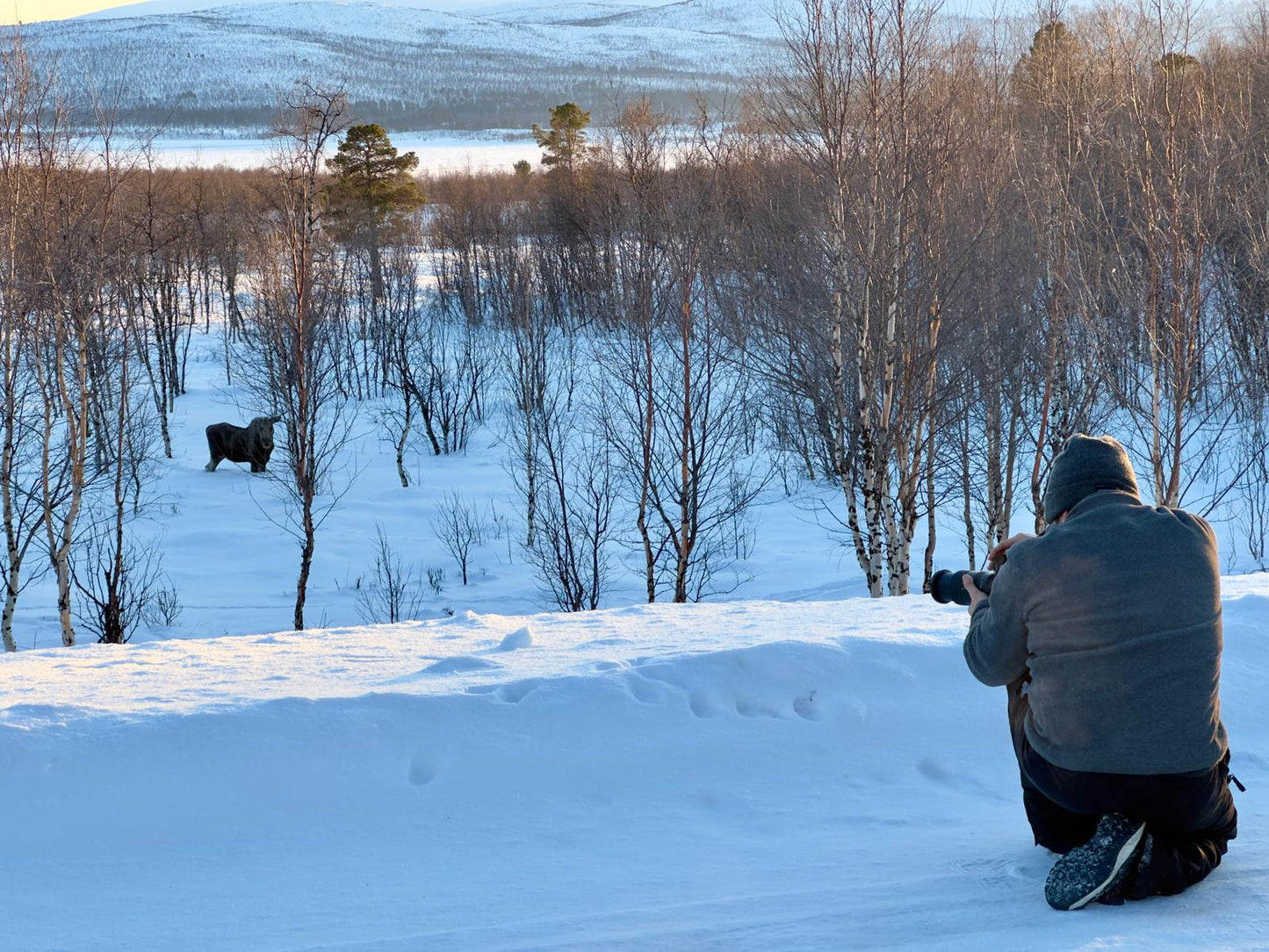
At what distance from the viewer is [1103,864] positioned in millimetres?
2633

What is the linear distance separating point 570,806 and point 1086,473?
6.77 ft

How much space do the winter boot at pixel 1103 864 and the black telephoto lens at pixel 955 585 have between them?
65cm

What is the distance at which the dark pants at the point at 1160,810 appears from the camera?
2.65m

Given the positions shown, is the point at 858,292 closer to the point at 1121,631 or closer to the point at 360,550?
the point at 1121,631

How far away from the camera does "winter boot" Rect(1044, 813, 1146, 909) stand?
263cm

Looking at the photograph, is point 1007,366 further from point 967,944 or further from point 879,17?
point 967,944

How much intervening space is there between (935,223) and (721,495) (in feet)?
33.9

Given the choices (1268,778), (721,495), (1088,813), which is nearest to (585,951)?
(1088,813)

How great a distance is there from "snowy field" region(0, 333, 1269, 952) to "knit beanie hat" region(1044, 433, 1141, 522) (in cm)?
100

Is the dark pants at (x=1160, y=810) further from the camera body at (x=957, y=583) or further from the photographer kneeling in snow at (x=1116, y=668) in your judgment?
the camera body at (x=957, y=583)

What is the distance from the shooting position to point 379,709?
4031 mm

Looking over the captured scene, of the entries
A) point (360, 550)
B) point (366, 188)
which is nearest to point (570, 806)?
point (360, 550)

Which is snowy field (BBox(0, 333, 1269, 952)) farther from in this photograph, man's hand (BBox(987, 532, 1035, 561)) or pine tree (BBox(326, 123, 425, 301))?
pine tree (BBox(326, 123, 425, 301))

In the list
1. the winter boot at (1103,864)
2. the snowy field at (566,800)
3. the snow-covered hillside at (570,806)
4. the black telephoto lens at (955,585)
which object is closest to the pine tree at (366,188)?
the snowy field at (566,800)
